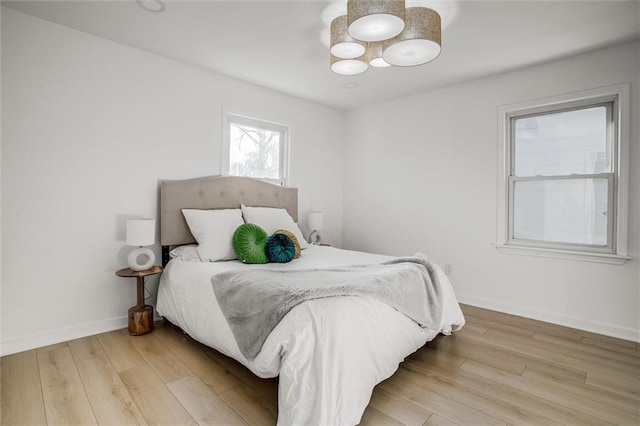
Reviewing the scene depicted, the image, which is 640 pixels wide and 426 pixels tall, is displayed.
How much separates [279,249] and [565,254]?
2670 mm

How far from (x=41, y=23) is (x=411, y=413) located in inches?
144

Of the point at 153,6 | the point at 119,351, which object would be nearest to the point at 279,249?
the point at 119,351

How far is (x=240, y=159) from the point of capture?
12.3 ft

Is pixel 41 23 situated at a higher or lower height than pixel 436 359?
higher

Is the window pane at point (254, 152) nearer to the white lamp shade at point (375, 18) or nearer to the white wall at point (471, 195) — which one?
the white wall at point (471, 195)

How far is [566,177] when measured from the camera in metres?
3.13

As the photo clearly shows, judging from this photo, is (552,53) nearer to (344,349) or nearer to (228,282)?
(344,349)

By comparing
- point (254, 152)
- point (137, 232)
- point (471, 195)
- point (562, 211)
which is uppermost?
point (254, 152)

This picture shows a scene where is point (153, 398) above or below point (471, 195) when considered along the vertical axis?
below

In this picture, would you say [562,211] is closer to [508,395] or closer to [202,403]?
[508,395]

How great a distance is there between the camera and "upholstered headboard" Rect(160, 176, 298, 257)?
3.02 meters

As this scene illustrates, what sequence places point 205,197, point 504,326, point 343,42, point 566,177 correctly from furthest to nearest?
1. point 205,197
2. point 566,177
3. point 504,326
4. point 343,42

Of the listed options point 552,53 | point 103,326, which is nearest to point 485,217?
point 552,53

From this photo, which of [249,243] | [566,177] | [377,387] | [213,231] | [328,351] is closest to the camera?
[328,351]
